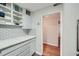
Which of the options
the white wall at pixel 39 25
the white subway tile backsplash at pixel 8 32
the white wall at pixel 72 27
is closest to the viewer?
the white wall at pixel 72 27

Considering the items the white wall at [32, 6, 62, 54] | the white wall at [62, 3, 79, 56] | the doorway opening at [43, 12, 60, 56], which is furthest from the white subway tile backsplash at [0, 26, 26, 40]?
the doorway opening at [43, 12, 60, 56]

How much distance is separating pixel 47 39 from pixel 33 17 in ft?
8.90

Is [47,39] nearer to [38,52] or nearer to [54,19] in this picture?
[54,19]

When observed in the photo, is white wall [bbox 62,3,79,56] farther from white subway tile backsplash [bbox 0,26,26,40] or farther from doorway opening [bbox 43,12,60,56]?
doorway opening [bbox 43,12,60,56]

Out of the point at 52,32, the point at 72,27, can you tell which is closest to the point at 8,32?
the point at 72,27

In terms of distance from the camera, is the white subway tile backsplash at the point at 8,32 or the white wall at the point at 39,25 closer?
the white subway tile backsplash at the point at 8,32

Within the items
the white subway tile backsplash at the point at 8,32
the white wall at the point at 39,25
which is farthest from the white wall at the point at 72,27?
the white subway tile backsplash at the point at 8,32

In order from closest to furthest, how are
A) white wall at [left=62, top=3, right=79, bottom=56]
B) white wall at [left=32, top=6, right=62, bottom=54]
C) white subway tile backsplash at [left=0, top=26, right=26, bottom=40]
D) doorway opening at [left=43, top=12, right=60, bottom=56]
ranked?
white wall at [left=62, top=3, right=79, bottom=56], white subway tile backsplash at [left=0, top=26, right=26, bottom=40], white wall at [left=32, top=6, right=62, bottom=54], doorway opening at [left=43, top=12, right=60, bottom=56]

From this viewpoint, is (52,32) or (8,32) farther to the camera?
(52,32)

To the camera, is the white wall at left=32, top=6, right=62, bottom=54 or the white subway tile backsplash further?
the white wall at left=32, top=6, right=62, bottom=54

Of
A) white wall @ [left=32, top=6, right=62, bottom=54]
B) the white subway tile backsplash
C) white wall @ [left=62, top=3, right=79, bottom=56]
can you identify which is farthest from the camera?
white wall @ [left=32, top=6, right=62, bottom=54]

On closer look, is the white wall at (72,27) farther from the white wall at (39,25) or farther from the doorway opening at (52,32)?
the doorway opening at (52,32)

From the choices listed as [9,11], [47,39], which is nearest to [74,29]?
[9,11]

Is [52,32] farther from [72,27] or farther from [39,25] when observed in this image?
[72,27]
